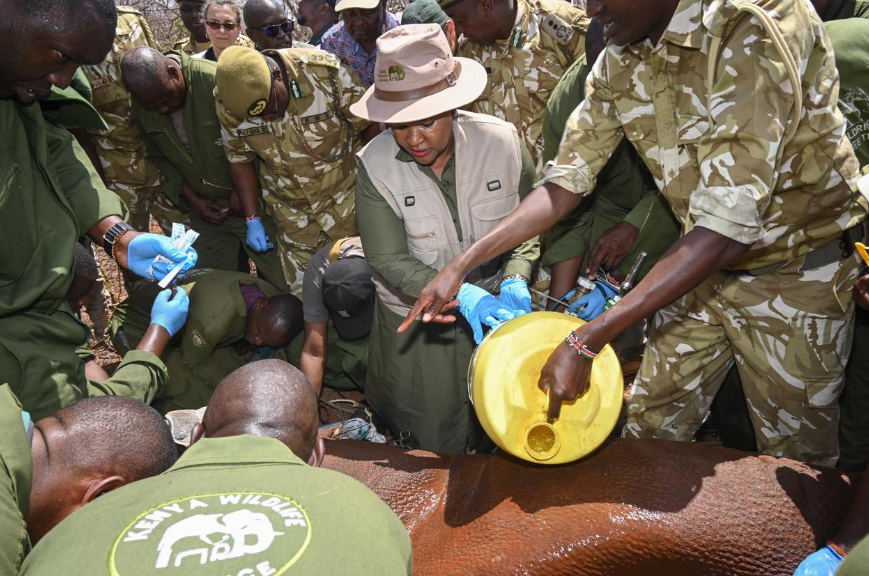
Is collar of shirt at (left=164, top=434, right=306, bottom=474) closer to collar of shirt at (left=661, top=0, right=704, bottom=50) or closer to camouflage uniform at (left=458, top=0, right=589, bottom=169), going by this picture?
collar of shirt at (left=661, top=0, right=704, bottom=50)

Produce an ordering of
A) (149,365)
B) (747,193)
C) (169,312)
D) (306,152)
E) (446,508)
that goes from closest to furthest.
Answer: (747,193)
(446,508)
(149,365)
(169,312)
(306,152)

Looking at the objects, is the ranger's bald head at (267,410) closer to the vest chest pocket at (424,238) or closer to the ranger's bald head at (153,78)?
the vest chest pocket at (424,238)

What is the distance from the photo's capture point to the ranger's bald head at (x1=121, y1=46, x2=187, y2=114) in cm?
390

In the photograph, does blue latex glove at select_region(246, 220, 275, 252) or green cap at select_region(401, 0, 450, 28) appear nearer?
green cap at select_region(401, 0, 450, 28)

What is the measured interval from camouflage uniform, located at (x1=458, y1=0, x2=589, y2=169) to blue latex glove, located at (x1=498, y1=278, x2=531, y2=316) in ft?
4.51

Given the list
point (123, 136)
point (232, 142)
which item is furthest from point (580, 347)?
point (123, 136)

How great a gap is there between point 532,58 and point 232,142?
1.90 m

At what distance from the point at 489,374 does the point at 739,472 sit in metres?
0.75

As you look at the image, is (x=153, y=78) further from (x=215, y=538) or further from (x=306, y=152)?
(x=215, y=538)

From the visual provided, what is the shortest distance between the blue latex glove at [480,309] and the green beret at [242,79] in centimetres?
202

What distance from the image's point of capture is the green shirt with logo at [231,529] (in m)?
0.95

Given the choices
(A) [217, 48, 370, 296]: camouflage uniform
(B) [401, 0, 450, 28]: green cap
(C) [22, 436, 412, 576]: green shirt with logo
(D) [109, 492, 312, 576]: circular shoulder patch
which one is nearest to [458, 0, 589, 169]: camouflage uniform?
(B) [401, 0, 450, 28]: green cap

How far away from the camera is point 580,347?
68.9 inches

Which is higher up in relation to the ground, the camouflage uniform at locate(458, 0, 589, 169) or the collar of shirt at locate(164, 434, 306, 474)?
the collar of shirt at locate(164, 434, 306, 474)
